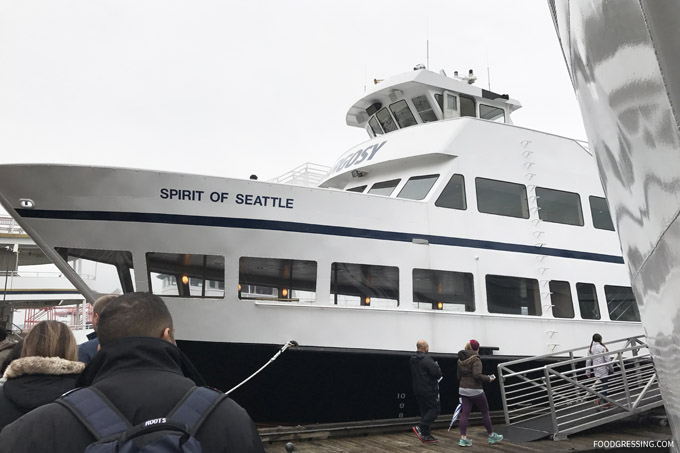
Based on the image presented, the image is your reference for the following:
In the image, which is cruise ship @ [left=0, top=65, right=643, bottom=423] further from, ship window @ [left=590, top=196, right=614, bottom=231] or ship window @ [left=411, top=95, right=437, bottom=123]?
ship window @ [left=411, top=95, right=437, bottom=123]

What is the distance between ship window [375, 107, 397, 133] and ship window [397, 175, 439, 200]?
7.21 ft

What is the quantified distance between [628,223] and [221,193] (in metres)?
5.14

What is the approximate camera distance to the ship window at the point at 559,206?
29.6 ft

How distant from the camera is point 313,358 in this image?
677 centimetres

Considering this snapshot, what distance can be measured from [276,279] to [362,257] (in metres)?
1.23

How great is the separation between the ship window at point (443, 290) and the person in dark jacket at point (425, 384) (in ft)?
3.14

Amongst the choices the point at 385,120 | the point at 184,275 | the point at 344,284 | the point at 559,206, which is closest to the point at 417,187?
the point at 344,284

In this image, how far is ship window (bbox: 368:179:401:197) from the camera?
8.92m

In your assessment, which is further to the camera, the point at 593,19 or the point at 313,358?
the point at 313,358

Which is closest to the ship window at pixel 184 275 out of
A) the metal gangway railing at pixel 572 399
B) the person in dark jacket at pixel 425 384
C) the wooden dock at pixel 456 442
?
the wooden dock at pixel 456 442

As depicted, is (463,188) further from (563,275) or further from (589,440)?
(589,440)

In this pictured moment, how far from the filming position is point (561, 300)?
8789mm

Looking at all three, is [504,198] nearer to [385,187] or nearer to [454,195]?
[454,195]

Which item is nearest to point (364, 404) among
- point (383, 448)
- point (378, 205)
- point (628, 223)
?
point (383, 448)
